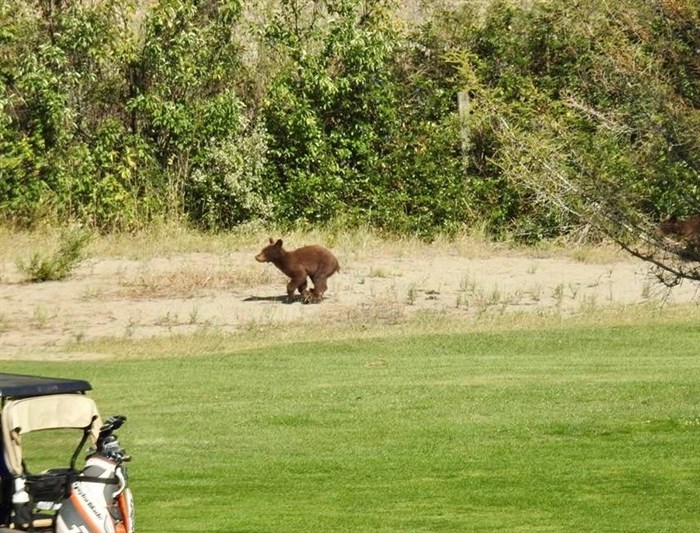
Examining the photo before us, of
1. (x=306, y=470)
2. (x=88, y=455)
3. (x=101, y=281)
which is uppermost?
(x=88, y=455)

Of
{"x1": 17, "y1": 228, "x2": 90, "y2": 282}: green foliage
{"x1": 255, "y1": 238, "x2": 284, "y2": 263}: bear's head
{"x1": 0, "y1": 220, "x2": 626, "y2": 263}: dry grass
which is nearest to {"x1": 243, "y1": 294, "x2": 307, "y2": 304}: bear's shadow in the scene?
{"x1": 255, "y1": 238, "x2": 284, "y2": 263}: bear's head

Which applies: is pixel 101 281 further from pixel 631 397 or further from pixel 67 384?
pixel 67 384

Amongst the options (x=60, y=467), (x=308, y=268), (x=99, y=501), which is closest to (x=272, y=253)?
Answer: (x=308, y=268)

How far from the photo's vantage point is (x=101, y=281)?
2873 cm

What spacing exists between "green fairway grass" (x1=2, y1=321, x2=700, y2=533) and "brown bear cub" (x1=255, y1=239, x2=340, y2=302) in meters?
2.91

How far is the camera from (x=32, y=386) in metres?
11.7

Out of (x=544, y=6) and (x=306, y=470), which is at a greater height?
(x=544, y=6)

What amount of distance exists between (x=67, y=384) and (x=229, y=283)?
16.9 metres

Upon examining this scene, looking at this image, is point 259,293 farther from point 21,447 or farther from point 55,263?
point 21,447

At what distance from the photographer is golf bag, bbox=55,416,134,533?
34.5 feet

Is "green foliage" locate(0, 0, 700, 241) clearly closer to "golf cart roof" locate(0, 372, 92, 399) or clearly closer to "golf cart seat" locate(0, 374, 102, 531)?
"golf cart roof" locate(0, 372, 92, 399)

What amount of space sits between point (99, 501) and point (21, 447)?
126 cm

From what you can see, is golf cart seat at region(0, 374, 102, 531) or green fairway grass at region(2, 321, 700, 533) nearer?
golf cart seat at region(0, 374, 102, 531)

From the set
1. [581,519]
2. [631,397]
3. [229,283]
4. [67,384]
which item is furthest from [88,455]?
[229,283]
